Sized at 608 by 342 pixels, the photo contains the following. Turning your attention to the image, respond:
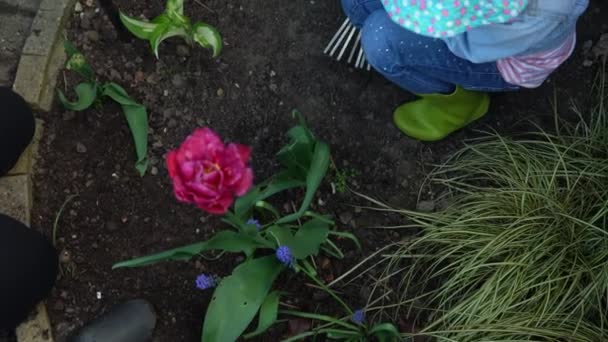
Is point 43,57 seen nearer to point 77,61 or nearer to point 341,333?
point 77,61

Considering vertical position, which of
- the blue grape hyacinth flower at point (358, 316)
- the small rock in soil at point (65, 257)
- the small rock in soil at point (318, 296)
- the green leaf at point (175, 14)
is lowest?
the small rock in soil at point (65, 257)

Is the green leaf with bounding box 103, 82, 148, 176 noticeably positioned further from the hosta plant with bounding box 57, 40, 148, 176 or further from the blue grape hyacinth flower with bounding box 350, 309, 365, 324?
the blue grape hyacinth flower with bounding box 350, 309, 365, 324

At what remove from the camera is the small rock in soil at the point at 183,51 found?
71.6 inches

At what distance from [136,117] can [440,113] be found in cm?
80

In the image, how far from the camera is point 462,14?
123 centimetres

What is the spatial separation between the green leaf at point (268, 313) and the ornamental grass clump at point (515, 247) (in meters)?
0.30

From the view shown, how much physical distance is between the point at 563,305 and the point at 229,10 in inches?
47.5

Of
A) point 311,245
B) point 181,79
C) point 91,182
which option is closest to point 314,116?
point 181,79

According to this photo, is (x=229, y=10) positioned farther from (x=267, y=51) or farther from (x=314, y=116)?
(x=314, y=116)

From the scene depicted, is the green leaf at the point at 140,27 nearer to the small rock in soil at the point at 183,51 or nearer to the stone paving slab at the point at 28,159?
the small rock in soil at the point at 183,51

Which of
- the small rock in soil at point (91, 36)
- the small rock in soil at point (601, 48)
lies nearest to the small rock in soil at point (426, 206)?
the small rock in soil at point (601, 48)

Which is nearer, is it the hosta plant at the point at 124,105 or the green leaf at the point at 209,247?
the green leaf at the point at 209,247

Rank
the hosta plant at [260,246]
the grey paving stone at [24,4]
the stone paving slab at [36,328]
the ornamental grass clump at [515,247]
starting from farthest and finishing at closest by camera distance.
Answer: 1. the grey paving stone at [24,4]
2. the stone paving slab at [36,328]
3. the ornamental grass clump at [515,247]
4. the hosta plant at [260,246]

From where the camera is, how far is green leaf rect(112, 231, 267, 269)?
4.27ft
